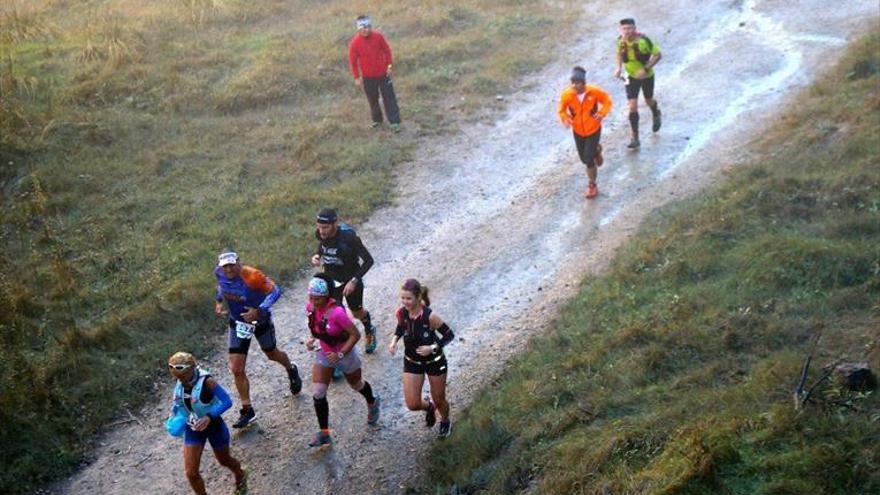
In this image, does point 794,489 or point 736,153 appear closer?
point 794,489

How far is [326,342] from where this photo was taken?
900 centimetres

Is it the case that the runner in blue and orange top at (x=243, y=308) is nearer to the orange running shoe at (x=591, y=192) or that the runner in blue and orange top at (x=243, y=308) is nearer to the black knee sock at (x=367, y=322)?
the black knee sock at (x=367, y=322)

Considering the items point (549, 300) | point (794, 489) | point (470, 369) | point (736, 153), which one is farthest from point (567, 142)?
point (794, 489)

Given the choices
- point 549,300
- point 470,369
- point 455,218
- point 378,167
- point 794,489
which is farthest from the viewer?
point 378,167

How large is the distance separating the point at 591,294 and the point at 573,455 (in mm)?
3784

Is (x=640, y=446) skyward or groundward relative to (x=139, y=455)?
skyward

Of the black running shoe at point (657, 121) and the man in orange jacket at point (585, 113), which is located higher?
Answer: the man in orange jacket at point (585, 113)

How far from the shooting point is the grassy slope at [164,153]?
10.9 metres

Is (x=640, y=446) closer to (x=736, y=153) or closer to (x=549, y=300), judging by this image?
(x=549, y=300)

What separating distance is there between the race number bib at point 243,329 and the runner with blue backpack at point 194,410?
4.02 feet

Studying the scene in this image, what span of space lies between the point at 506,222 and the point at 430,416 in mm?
5042

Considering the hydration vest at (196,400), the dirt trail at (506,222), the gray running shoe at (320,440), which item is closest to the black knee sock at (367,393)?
the dirt trail at (506,222)

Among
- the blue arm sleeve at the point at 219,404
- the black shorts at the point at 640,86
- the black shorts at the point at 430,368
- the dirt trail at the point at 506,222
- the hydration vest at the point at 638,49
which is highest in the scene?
the hydration vest at the point at 638,49

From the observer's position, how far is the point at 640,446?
725cm
